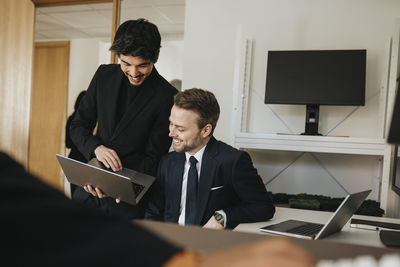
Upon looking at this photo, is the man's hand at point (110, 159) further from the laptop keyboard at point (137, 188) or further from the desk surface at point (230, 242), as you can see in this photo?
the desk surface at point (230, 242)

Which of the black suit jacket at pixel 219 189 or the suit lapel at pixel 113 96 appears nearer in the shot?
the black suit jacket at pixel 219 189

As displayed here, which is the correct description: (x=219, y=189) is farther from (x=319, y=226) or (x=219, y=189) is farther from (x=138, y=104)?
(x=138, y=104)

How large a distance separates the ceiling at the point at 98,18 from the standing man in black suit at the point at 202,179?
243 centimetres

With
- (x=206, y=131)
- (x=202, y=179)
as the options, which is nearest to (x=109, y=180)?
(x=202, y=179)

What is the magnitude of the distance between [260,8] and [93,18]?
2.35 m

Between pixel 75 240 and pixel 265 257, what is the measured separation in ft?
0.33

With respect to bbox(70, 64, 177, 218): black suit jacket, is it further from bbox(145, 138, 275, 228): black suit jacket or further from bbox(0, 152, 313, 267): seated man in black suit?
bbox(0, 152, 313, 267): seated man in black suit

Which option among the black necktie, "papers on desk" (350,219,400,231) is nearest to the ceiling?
the black necktie

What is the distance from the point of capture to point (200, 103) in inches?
64.4

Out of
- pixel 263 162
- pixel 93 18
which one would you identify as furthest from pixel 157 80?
pixel 93 18

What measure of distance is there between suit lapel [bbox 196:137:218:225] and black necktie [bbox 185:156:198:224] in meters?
0.02

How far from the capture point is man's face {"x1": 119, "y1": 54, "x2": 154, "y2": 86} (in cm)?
160

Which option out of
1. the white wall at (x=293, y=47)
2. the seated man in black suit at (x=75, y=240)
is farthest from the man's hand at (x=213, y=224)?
the white wall at (x=293, y=47)

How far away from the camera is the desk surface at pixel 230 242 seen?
0.99 ft
